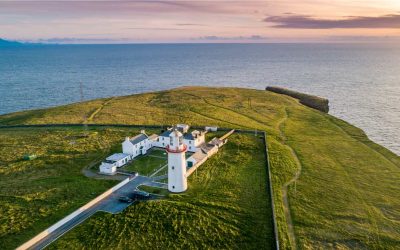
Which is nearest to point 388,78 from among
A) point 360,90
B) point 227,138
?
point 360,90

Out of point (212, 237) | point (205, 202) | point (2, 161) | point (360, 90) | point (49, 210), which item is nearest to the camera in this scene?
point (212, 237)

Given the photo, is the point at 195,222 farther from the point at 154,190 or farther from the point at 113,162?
the point at 113,162

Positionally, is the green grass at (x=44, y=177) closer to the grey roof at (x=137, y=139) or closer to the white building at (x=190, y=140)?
the grey roof at (x=137, y=139)

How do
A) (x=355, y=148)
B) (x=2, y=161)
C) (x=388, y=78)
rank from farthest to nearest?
(x=388, y=78) < (x=355, y=148) < (x=2, y=161)

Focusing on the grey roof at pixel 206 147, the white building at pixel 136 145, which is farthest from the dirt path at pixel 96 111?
the grey roof at pixel 206 147

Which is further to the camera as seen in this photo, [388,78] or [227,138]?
[388,78]

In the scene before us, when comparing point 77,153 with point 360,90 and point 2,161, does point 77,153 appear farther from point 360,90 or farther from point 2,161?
point 360,90

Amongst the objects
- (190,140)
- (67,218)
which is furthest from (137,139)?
(67,218)

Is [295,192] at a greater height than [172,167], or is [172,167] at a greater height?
[172,167]
